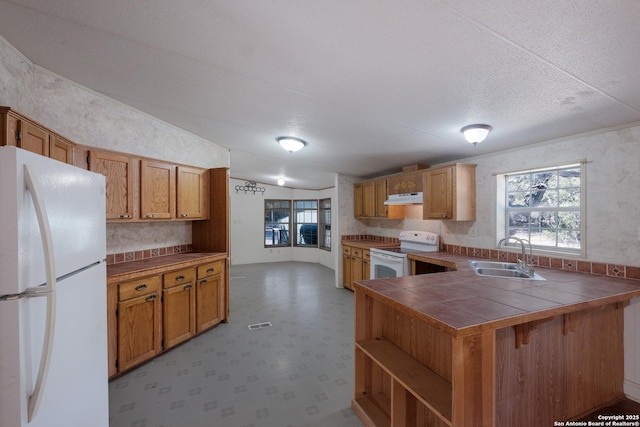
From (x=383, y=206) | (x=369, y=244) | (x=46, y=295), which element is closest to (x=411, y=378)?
(x=46, y=295)

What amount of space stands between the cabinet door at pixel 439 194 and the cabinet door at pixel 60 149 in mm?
4049

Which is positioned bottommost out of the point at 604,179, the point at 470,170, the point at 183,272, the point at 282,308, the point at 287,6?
the point at 282,308

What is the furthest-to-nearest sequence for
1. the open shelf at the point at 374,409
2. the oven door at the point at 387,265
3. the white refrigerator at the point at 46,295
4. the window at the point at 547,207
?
the oven door at the point at 387,265
the window at the point at 547,207
the open shelf at the point at 374,409
the white refrigerator at the point at 46,295

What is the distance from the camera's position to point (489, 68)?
5.27 ft

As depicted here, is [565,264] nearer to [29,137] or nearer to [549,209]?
[549,209]

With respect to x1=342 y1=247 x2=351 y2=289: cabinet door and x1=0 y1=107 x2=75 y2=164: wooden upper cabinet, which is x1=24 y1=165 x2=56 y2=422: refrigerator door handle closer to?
x1=0 y1=107 x2=75 y2=164: wooden upper cabinet

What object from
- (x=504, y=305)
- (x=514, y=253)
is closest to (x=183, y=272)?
(x=504, y=305)

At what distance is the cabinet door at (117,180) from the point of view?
2.59m

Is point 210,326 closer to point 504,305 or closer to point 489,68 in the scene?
point 504,305

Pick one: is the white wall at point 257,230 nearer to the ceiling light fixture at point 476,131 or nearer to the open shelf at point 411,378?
the ceiling light fixture at point 476,131

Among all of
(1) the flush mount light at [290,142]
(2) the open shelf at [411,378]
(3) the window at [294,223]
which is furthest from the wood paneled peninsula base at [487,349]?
(3) the window at [294,223]

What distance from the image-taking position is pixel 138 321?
2572 millimetres

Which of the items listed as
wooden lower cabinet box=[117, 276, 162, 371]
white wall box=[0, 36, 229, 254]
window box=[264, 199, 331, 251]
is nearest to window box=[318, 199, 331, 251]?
window box=[264, 199, 331, 251]

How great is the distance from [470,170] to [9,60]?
4.60 metres
